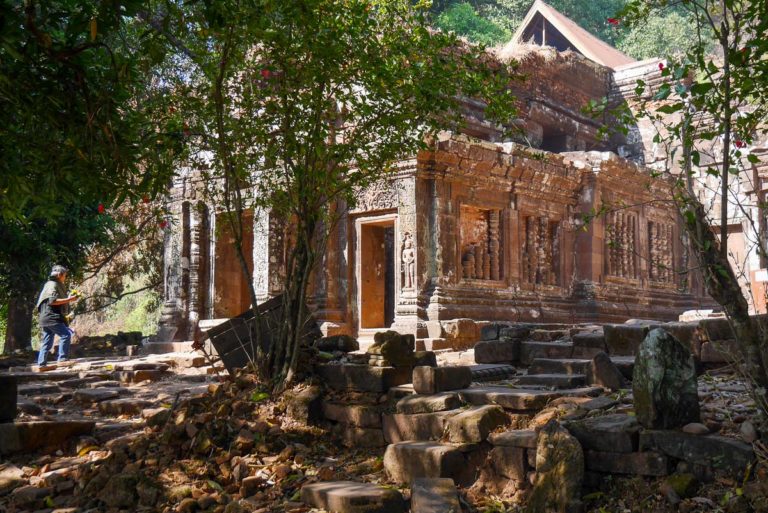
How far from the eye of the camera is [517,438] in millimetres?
5441

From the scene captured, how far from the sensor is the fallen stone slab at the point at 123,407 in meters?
8.81

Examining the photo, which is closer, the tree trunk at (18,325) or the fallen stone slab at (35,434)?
the fallen stone slab at (35,434)

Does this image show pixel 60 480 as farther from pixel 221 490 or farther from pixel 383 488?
pixel 383 488

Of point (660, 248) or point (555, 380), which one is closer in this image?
point (555, 380)

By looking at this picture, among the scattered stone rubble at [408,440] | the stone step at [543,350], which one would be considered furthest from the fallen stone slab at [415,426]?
the stone step at [543,350]

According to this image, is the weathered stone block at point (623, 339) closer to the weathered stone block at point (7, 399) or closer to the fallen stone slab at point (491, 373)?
the fallen stone slab at point (491, 373)

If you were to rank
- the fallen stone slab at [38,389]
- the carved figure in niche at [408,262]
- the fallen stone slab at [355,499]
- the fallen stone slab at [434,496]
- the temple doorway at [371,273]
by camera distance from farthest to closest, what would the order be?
1. the temple doorway at [371,273]
2. the carved figure in niche at [408,262]
3. the fallen stone slab at [38,389]
4. the fallen stone slab at [355,499]
5. the fallen stone slab at [434,496]

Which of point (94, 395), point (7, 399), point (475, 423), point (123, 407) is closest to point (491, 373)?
point (475, 423)

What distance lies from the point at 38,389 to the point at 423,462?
653cm

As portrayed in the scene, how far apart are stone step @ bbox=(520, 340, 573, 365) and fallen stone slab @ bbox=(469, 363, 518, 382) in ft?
2.10

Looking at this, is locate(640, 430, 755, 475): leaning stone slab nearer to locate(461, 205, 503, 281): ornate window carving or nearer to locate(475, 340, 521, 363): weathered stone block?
locate(475, 340, 521, 363): weathered stone block

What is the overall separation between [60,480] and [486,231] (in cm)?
932

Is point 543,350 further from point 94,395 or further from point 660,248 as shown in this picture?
point 660,248

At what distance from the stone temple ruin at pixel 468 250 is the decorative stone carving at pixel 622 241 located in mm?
38
